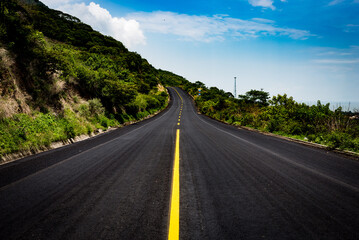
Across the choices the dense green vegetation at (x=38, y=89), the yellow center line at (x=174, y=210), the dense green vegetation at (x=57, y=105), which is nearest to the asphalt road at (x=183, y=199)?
the yellow center line at (x=174, y=210)

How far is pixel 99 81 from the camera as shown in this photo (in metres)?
15.8

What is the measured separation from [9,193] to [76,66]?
44.9ft

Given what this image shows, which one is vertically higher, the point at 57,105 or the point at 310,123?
the point at 57,105

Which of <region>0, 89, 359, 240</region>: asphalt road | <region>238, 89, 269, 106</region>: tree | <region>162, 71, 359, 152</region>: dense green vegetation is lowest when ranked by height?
<region>0, 89, 359, 240</region>: asphalt road

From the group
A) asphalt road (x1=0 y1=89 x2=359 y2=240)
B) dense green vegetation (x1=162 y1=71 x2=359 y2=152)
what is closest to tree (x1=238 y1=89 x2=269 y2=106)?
dense green vegetation (x1=162 y1=71 x2=359 y2=152)

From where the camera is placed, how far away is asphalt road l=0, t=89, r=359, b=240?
2.23m

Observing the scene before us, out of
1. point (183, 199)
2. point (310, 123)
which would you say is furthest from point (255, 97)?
point (183, 199)

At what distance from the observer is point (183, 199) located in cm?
297

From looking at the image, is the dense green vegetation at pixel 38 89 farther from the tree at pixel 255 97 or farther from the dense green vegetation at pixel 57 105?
the tree at pixel 255 97

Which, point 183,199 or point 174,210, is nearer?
point 174,210

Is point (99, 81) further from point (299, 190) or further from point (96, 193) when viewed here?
point (299, 190)

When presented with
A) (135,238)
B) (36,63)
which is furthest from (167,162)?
(36,63)

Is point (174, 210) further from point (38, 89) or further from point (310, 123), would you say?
point (310, 123)

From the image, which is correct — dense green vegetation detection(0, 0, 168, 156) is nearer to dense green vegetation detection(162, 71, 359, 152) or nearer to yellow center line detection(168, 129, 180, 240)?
yellow center line detection(168, 129, 180, 240)
